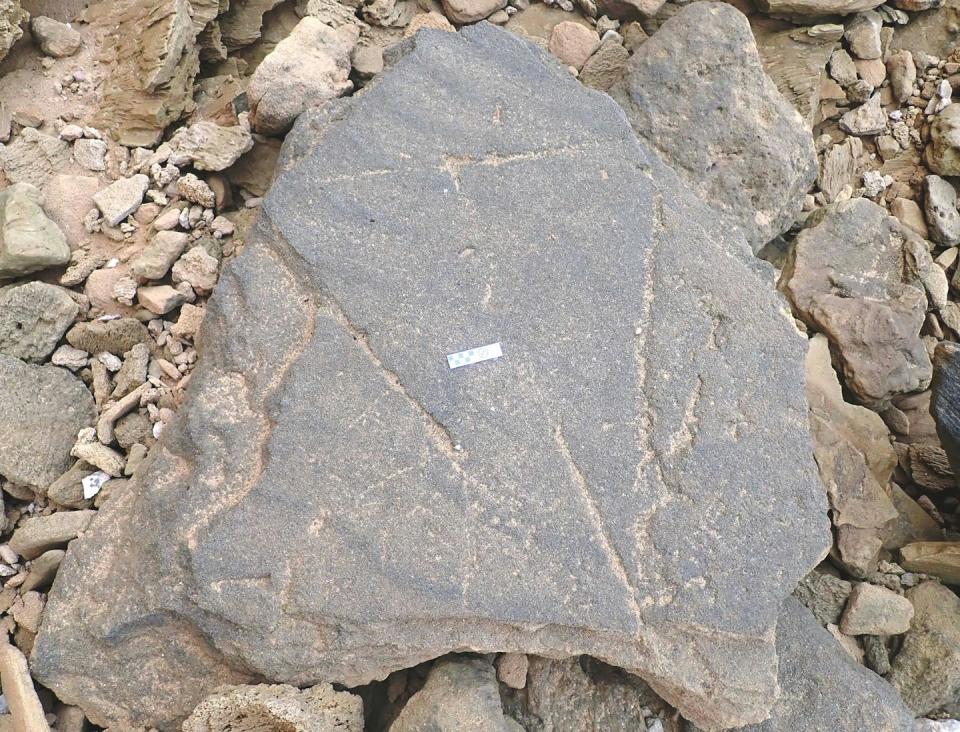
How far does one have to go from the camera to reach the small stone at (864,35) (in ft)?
10.2

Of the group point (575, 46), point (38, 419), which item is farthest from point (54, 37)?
point (575, 46)

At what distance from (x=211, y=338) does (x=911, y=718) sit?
2.10 meters

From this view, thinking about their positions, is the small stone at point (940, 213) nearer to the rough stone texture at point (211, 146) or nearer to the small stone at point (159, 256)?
the rough stone texture at point (211, 146)

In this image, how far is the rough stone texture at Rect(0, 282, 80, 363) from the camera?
A: 2.32 m

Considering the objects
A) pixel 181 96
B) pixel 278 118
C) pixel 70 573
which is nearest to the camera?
pixel 70 573

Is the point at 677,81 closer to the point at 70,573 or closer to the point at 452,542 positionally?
the point at 452,542

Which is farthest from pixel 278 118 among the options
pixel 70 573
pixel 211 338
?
pixel 70 573

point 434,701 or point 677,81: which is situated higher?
point 677,81

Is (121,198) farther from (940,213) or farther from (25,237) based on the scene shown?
(940,213)

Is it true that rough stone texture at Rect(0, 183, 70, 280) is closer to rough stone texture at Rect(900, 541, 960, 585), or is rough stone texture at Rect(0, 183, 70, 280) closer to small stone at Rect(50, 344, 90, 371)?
small stone at Rect(50, 344, 90, 371)

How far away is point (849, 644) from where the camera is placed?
2.31 metres

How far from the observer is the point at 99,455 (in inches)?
87.0

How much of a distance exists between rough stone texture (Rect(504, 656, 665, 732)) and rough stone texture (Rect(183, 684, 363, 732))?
0.49 metres

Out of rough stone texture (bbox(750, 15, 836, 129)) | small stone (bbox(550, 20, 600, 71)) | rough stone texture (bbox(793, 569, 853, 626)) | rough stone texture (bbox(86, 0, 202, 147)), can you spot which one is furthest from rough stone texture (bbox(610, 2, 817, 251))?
rough stone texture (bbox(86, 0, 202, 147))
